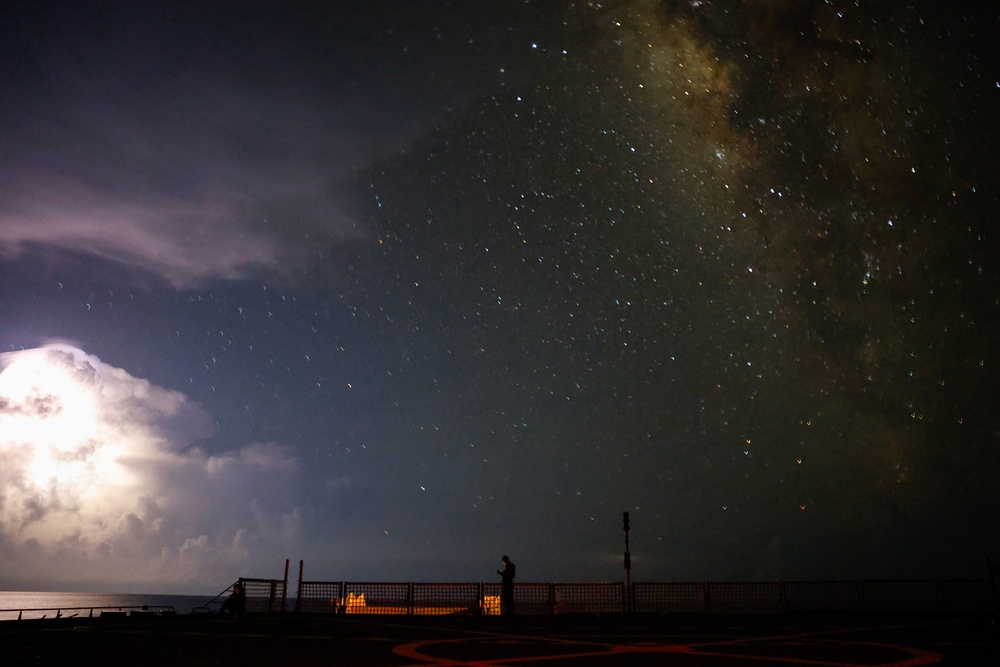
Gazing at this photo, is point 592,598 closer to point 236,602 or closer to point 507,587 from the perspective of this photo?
point 507,587

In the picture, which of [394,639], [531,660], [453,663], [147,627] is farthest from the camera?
[147,627]

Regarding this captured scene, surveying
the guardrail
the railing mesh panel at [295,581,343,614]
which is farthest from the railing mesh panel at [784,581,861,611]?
the railing mesh panel at [295,581,343,614]

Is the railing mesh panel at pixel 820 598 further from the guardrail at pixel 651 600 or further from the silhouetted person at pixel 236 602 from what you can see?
the silhouetted person at pixel 236 602

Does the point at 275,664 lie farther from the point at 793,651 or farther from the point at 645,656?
the point at 793,651

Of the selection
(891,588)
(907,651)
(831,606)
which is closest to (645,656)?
(907,651)

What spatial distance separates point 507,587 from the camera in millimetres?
24406

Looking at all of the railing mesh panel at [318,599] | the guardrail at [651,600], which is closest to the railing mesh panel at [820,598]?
the guardrail at [651,600]

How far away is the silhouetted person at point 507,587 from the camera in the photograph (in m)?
24.2

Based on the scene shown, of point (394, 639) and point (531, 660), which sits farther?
point (394, 639)

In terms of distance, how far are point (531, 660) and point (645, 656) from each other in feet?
6.37

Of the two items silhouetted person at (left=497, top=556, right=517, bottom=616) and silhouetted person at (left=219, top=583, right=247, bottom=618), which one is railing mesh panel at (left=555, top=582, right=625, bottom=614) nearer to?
silhouetted person at (left=497, top=556, right=517, bottom=616)

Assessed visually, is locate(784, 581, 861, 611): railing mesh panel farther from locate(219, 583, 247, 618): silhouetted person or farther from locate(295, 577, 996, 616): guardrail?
locate(219, 583, 247, 618): silhouetted person

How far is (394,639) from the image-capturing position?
615 inches

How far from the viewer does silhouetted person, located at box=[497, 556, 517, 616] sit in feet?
79.4
